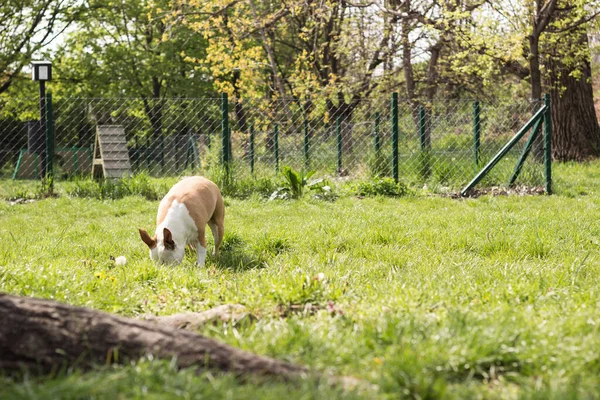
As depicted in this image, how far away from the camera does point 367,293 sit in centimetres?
400

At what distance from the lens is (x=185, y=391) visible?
229cm

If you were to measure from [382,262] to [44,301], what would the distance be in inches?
129

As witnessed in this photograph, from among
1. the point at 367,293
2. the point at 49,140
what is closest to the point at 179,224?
the point at 367,293

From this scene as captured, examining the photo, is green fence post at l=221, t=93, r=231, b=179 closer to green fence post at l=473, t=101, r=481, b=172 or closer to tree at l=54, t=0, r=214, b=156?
green fence post at l=473, t=101, r=481, b=172

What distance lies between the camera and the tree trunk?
15.1m

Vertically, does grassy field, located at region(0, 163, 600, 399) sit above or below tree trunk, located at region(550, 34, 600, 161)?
below

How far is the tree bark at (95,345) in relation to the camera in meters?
2.53

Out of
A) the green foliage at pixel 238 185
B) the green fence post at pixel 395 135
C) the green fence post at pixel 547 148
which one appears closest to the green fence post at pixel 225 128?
the green foliage at pixel 238 185

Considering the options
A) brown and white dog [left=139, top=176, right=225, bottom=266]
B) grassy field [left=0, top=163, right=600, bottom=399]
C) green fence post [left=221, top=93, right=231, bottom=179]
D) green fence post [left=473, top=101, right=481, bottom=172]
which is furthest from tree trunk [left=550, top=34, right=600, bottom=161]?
brown and white dog [left=139, top=176, right=225, bottom=266]

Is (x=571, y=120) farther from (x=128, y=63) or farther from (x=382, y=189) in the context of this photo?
(x=128, y=63)

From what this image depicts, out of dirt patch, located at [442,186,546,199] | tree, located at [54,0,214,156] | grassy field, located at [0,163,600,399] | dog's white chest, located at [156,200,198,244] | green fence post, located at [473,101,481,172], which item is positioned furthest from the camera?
tree, located at [54,0,214,156]

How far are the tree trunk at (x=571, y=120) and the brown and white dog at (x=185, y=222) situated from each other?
441 inches

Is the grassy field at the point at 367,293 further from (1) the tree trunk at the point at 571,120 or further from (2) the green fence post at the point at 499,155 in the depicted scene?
(1) the tree trunk at the point at 571,120

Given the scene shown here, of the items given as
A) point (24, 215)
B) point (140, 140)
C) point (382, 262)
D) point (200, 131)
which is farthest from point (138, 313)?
point (140, 140)
